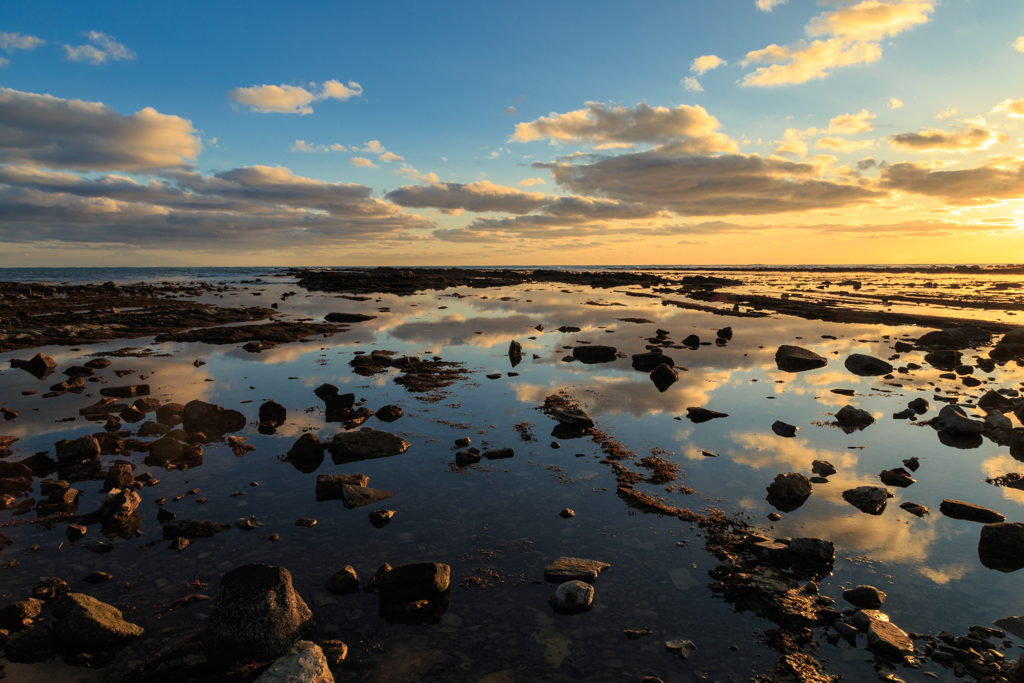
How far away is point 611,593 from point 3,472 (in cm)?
1356

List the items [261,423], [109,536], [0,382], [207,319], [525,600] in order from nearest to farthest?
[525,600] < [109,536] < [261,423] < [0,382] < [207,319]

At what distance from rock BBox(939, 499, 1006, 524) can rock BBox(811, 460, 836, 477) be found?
209 centimetres

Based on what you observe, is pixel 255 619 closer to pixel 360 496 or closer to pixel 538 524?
pixel 360 496

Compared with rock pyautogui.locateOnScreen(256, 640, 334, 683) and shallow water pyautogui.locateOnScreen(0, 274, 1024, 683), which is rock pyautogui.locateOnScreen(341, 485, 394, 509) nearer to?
shallow water pyautogui.locateOnScreen(0, 274, 1024, 683)

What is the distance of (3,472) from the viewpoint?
413 inches

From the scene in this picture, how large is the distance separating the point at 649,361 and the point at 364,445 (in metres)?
15.6

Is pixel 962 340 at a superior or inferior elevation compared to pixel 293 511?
superior

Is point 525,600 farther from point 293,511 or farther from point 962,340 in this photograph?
point 962,340

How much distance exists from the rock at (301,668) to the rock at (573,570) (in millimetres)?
3444

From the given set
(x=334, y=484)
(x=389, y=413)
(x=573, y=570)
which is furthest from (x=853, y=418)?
(x=334, y=484)

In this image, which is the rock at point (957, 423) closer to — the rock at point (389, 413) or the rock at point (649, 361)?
the rock at point (649, 361)

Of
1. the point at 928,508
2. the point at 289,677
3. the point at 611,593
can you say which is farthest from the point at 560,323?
the point at 289,677

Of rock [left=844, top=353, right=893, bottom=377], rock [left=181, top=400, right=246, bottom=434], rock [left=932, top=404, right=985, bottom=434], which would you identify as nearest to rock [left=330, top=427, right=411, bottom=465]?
rock [left=181, top=400, right=246, bottom=434]

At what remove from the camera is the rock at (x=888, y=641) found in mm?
5977
